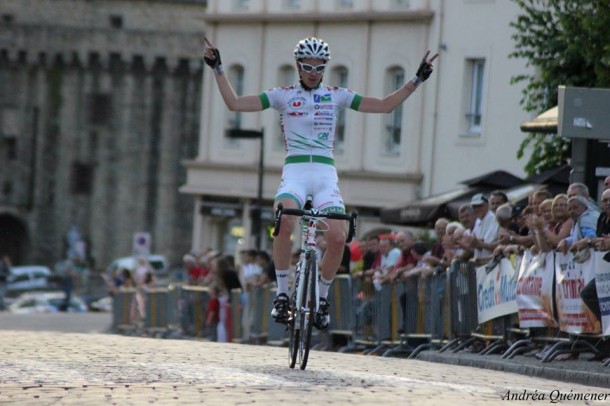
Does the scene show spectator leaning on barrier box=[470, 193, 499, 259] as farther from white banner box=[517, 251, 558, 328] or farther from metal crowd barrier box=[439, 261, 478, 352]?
white banner box=[517, 251, 558, 328]

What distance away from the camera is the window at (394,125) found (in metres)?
53.7

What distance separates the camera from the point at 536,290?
1916 centimetres

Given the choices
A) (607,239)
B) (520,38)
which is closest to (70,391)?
(607,239)

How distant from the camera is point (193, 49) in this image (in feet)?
340

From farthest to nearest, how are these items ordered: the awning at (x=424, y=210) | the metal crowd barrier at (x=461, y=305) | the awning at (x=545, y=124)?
1. the awning at (x=424, y=210)
2. the awning at (x=545, y=124)
3. the metal crowd barrier at (x=461, y=305)

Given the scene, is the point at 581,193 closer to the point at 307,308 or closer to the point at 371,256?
the point at 307,308

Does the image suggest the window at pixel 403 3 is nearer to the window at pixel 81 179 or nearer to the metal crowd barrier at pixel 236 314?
the metal crowd barrier at pixel 236 314

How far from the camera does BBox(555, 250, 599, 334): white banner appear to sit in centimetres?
1791

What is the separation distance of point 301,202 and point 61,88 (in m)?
91.0

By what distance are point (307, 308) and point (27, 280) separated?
255ft

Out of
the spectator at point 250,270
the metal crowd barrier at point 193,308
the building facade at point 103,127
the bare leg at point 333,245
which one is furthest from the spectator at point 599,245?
the building facade at point 103,127

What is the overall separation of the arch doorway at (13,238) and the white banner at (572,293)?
91.9m

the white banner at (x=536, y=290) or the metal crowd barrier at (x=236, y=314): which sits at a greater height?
the white banner at (x=536, y=290)

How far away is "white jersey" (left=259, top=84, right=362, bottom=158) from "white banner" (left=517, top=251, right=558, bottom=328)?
413 centimetres
